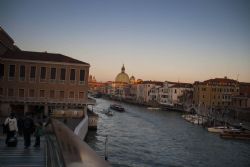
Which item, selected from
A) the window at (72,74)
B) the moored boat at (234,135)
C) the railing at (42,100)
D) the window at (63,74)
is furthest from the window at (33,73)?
the moored boat at (234,135)

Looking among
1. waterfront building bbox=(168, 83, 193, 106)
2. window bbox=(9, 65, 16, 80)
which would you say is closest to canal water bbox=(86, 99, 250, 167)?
window bbox=(9, 65, 16, 80)

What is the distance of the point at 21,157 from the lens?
754 centimetres

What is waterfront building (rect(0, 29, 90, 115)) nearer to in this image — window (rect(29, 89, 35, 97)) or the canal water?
window (rect(29, 89, 35, 97))

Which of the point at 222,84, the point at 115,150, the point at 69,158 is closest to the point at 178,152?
the point at 115,150

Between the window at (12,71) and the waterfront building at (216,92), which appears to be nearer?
the window at (12,71)

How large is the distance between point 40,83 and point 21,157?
87.5 ft

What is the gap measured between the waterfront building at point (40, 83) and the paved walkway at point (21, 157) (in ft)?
79.4

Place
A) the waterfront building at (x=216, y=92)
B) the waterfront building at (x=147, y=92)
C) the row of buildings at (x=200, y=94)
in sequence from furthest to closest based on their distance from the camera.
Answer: the waterfront building at (x=147, y=92)
the waterfront building at (x=216, y=92)
the row of buildings at (x=200, y=94)

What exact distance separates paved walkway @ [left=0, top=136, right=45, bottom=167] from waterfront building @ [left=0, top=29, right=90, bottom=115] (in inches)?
953

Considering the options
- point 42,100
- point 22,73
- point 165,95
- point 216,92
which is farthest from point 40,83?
point 165,95

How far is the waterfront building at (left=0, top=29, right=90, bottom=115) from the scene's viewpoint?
32.8m

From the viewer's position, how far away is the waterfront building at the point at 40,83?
3278cm

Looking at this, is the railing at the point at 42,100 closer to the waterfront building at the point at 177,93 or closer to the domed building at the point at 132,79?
the waterfront building at the point at 177,93

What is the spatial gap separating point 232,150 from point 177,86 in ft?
208
